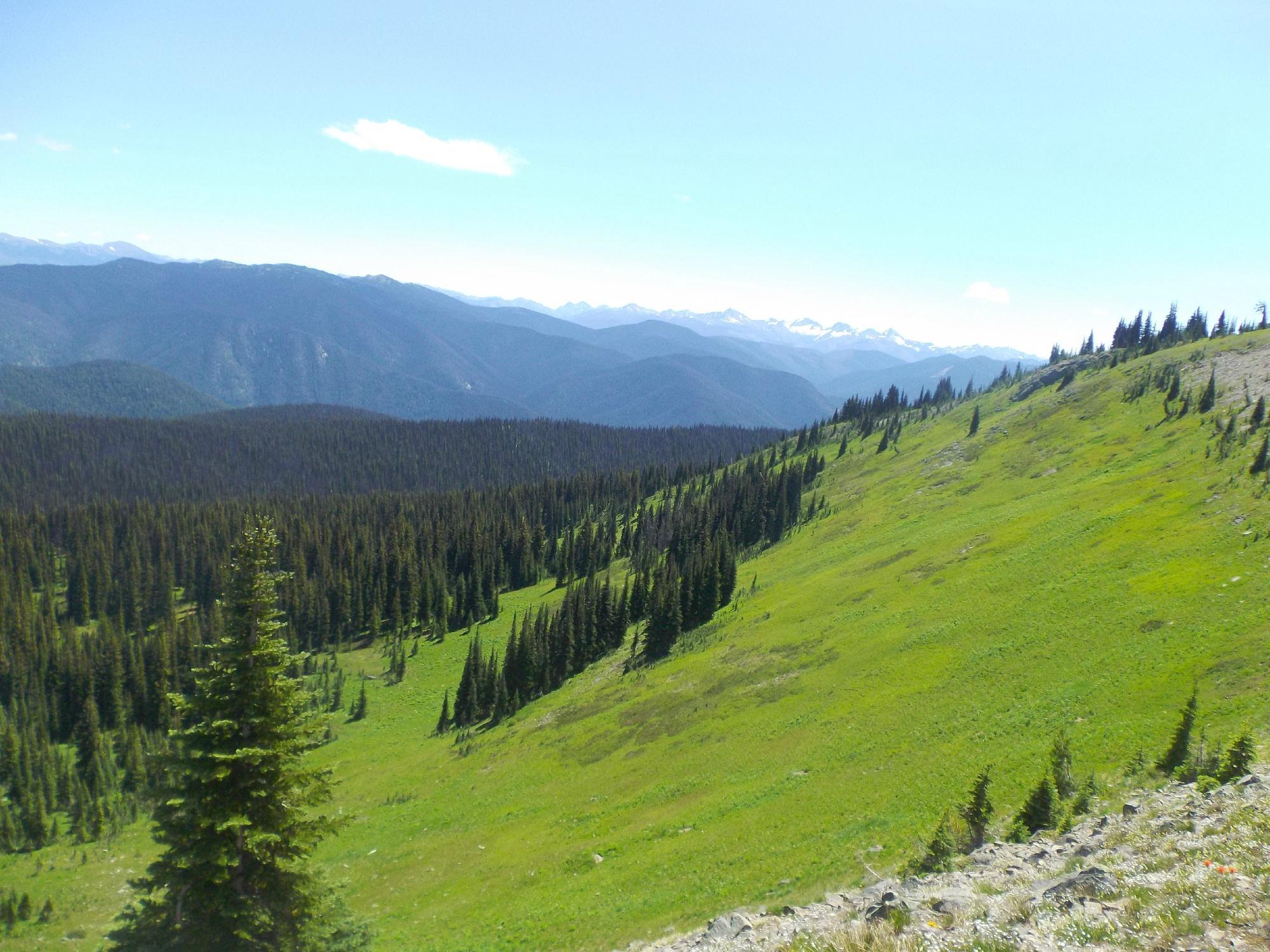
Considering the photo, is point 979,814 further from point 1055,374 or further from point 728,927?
point 1055,374

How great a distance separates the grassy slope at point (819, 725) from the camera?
2948 cm

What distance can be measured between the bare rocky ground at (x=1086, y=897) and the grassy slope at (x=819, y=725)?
266 inches

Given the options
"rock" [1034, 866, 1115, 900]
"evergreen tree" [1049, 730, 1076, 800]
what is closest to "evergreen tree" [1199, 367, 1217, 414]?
"evergreen tree" [1049, 730, 1076, 800]

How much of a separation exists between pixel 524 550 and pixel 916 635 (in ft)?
363

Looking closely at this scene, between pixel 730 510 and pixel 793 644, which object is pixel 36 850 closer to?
pixel 793 644

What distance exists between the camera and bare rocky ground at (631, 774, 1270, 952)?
440 inches

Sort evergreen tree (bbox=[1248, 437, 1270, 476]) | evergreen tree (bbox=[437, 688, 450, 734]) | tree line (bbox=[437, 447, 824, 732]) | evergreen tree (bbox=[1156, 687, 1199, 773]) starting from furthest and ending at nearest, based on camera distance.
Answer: tree line (bbox=[437, 447, 824, 732]) → evergreen tree (bbox=[437, 688, 450, 734]) → evergreen tree (bbox=[1248, 437, 1270, 476]) → evergreen tree (bbox=[1156, 687, 1199, 773])

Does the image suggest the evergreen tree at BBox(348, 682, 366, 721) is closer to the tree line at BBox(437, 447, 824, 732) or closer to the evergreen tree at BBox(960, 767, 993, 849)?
the tree line at BBox(437, 447, 824, 732)

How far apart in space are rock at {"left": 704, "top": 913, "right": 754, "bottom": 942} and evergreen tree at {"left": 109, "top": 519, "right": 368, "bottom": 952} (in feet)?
40.9

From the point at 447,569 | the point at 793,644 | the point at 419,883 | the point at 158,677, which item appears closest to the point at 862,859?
the point at 419,883

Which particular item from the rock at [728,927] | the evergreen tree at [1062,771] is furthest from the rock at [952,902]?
the evergreen tree at [1062,771]

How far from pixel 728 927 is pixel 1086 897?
9521 mm

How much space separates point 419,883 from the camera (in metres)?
39.8

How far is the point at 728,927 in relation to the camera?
60.1 ft
